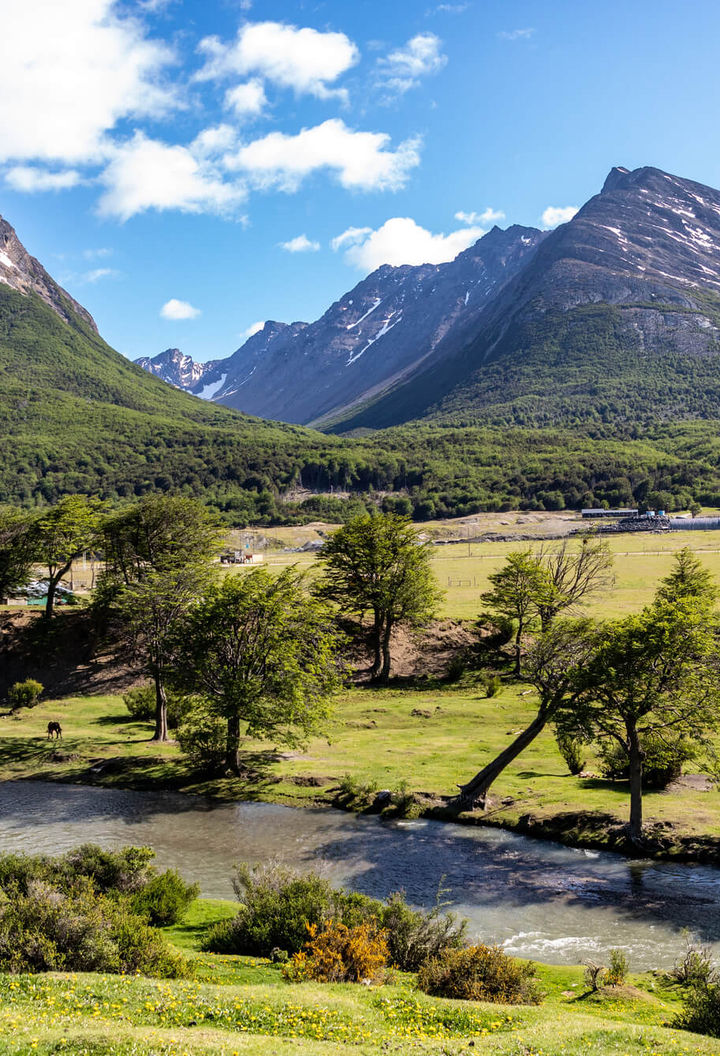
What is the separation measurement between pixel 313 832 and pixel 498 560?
90153 millimetres

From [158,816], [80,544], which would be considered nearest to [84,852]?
[158,816]

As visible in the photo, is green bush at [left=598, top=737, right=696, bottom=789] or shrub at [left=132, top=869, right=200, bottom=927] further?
green bush at [left=598, top=737, right=696, bottom=789]

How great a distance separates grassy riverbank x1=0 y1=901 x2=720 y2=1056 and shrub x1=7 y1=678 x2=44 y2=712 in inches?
1608

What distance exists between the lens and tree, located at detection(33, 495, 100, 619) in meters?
67.2

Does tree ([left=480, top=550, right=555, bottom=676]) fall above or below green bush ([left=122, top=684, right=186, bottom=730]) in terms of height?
above

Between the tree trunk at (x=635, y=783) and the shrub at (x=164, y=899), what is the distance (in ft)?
56.2

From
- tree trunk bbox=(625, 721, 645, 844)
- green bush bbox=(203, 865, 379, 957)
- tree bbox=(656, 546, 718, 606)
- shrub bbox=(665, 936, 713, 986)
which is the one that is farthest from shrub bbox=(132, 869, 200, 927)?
tree bbox=(656, 546, 718, 606)

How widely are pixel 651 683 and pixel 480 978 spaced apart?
1484cm

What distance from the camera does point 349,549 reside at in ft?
207

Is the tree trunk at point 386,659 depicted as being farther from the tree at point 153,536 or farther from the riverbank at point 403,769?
the tree at point 153,536

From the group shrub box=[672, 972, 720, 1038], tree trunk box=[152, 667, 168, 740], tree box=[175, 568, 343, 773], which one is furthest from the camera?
tree trunk box=[152, 667, 168, 740]

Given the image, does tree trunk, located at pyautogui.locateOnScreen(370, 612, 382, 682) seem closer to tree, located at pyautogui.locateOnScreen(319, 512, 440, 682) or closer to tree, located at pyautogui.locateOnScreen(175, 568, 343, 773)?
tree, located at pyautogui.locateOnScreen(319, 512, 440, 682)

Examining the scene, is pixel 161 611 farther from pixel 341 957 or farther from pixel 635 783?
pixel 341 957

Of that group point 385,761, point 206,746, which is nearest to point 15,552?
point 206,746
